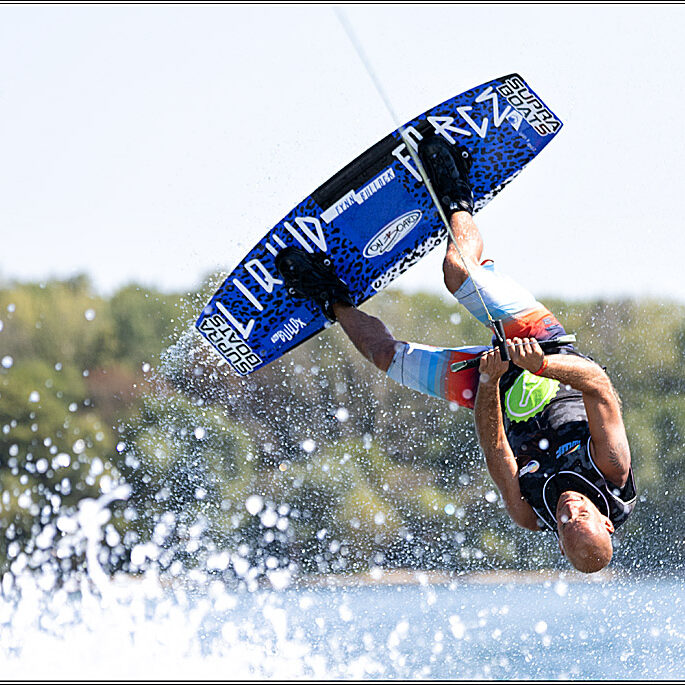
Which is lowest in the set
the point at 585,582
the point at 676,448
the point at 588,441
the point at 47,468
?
the point at 585,582

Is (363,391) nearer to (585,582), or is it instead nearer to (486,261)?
(585,582)

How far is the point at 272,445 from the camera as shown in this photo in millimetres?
18172

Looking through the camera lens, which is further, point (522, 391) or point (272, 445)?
point (272, 445)

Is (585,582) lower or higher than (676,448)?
lower

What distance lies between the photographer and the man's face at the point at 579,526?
12.1 feet

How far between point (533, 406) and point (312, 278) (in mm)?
1436

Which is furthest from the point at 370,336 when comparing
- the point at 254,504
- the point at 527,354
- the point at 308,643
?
the point at 254,504

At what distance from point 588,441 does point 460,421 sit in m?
15.1

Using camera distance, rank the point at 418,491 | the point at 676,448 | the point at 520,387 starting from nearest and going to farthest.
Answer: the point at 520,387, the point at 676,448, the point at 418,491

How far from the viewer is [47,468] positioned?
1912cm

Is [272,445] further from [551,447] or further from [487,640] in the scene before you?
[551,447]

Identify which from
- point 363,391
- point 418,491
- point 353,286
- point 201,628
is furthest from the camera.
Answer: point 363,391

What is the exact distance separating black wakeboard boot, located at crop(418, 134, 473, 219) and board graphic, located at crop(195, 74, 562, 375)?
8 centimetres

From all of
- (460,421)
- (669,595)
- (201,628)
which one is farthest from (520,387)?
(460,421)
